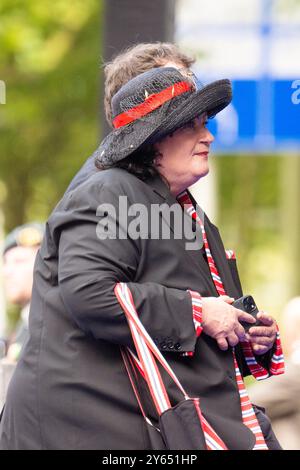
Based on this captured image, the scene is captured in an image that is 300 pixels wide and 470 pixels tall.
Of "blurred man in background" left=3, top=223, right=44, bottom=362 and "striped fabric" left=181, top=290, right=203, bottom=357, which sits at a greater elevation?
"striped fabric" left=181, top=290, right=203, bottom=357

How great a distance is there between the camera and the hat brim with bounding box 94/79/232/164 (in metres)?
3.62

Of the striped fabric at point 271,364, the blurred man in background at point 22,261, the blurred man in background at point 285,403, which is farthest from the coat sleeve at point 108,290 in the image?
the blurred man in background at point 22,261

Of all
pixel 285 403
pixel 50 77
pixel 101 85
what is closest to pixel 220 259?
pixel 285 403

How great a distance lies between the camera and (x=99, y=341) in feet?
11.4

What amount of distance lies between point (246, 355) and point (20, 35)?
869 centimetres

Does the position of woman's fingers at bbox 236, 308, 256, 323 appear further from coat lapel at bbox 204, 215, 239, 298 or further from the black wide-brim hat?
the black wide-brim hat

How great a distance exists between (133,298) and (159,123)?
55 centimetres

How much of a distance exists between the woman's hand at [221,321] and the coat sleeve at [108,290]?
0.19 ft

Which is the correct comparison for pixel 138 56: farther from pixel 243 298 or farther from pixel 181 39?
pixel 181 39

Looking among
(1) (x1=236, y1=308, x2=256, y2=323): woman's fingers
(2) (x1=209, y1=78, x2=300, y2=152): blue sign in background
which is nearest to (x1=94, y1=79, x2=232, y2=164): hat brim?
(1) (x1=236, y1=308, x2=256, y2=323): woman's fingers

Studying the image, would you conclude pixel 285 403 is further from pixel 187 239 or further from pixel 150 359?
pixel 150 359

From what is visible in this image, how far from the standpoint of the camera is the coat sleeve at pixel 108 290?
11.1ft

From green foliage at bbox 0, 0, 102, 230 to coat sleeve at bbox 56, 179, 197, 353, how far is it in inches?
319

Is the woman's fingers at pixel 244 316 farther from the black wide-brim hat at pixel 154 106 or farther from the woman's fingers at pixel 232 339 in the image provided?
the black wide-brim hat at pixel 154 106
